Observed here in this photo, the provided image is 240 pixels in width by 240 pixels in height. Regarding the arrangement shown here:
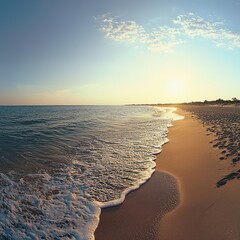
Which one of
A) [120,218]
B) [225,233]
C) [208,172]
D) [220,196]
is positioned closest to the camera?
[225,233]

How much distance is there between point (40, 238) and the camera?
4609 millimetres

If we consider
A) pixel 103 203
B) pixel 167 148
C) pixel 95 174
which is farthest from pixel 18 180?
pixel 167 148

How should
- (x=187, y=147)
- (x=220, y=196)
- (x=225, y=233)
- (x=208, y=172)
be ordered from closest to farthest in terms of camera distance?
(x=225, y=233)
(x=220, y=196)
(x=208, y=172)
(x=187, y=147)

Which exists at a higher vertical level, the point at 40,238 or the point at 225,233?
the point at 225,233

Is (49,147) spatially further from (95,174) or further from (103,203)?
(103,203)

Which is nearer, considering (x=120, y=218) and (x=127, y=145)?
(x=120, y=218)

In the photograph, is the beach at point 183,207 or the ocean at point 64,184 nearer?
the beach at point 183,207

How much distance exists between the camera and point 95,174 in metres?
8.57

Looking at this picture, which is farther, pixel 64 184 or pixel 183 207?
pixel 64 184

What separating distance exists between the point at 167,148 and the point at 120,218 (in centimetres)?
739

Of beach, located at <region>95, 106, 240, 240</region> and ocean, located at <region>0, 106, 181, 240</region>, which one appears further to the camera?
ocean, located at <region>0, 106, 181, 240</region>

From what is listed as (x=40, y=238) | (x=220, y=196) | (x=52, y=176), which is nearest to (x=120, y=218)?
(x=40, y=238)

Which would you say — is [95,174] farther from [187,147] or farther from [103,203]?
[187,147]

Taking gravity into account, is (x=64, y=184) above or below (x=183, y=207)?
below
